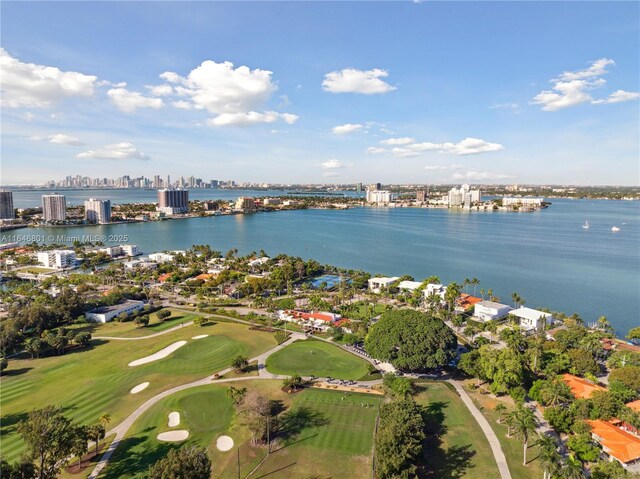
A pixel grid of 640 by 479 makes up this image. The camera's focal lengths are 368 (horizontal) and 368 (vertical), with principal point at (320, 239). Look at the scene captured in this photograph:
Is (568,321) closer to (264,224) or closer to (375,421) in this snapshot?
(375,421)

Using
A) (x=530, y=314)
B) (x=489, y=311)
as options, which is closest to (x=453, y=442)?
(x=489, y=311)

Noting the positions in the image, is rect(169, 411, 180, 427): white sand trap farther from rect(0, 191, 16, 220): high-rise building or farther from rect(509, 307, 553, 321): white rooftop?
rect(0, 191, 16, 220): high-rise building

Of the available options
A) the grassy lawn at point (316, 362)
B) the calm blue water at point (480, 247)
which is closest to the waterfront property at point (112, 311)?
the grassy lawn at point (316, 362)

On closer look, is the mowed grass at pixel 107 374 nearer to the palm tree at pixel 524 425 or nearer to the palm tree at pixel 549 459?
the palm tree at pixel 524 425

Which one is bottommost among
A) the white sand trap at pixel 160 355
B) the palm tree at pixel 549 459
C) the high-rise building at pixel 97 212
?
the white sand trap at pixel 160 355

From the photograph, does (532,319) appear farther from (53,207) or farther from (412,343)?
(53,207)

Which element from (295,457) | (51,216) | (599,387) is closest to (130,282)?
(295,457)

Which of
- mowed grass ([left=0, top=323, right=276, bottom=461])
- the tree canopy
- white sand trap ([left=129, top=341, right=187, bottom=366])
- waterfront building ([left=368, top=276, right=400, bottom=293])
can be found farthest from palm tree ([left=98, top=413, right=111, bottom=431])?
waterfront building ([left=368, top=276, right=400, bottom=293])

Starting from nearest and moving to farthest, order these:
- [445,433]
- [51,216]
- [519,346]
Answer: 1. [445,433]
2. [519,346]
3. [51,216]
